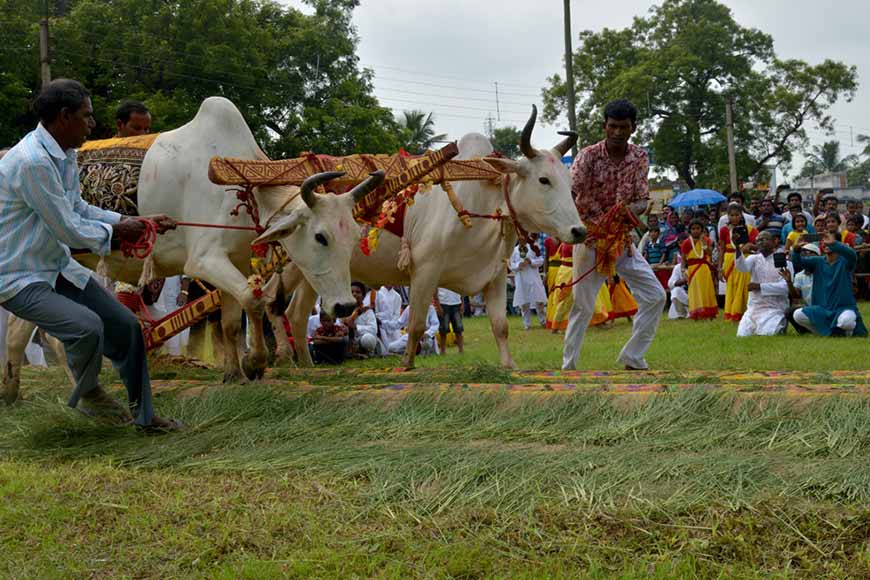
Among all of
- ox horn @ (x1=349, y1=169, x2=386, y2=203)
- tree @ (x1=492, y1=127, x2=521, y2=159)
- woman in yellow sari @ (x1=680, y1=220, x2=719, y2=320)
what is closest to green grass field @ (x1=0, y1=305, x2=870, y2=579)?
ox horn @ (x1=349, y1=169, x2=386, y2=203)

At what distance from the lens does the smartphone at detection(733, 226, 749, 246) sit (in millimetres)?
12766

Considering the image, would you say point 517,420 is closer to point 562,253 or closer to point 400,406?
point 400,406

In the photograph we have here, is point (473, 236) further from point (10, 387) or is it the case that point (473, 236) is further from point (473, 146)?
point (10, 387)

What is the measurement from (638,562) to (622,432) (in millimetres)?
1489

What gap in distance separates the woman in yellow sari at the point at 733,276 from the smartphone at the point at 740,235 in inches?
5.9

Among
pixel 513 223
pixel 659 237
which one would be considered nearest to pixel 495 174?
pixel 513 223

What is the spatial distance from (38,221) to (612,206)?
Answer: 418cm

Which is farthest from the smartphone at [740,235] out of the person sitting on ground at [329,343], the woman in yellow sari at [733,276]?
the person sitting on ground at [329,343]

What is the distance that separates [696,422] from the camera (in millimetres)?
4531

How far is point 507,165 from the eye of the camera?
729 centimetres

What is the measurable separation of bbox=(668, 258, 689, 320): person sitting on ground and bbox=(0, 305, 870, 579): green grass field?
9.00 metres

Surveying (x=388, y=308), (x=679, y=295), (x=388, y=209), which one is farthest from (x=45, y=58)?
(x=388, y=209)

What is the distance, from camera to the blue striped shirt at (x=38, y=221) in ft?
15.0

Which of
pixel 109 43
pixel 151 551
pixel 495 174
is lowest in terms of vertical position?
pixel 151 551
